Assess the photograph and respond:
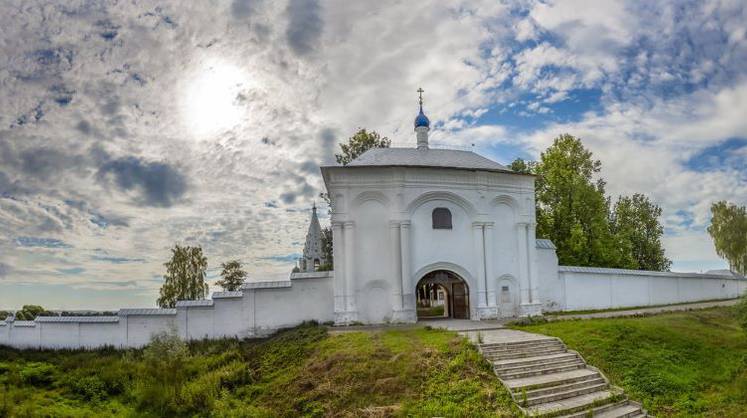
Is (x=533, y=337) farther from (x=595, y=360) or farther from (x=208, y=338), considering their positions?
(x=208, y=338)

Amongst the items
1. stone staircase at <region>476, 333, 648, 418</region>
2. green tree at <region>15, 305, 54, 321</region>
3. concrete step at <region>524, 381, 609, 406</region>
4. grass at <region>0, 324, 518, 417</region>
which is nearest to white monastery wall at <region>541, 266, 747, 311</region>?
stone staircase at <region>476, 333, 648, 418</region>

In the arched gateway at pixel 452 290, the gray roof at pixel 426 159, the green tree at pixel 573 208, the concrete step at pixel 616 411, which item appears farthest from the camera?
the green tree at pixel 573 208

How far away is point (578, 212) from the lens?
91.9 ft

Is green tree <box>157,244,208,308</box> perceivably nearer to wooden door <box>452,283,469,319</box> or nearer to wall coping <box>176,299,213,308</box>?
wall coping <box>176,299,213,308</box>

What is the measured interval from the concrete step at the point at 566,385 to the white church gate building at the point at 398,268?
23.2 feet

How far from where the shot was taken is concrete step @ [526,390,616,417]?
33.9ft

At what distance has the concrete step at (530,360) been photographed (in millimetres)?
12118

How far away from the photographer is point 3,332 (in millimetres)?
19625

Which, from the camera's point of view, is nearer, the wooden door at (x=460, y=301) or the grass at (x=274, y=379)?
the grass at (x=274, y=379)

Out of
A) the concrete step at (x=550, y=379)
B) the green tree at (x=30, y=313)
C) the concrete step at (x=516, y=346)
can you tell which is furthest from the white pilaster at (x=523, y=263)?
the green tree at (x=30, y=313)

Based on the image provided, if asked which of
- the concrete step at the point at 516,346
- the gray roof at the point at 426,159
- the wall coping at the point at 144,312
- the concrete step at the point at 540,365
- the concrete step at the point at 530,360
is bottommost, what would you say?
the concrete step at the point at 540,365

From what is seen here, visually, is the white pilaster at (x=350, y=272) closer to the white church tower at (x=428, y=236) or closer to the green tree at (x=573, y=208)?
the white church tower at (x=428, y=236)

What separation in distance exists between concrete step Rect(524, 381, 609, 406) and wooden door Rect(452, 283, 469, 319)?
807 centimetres

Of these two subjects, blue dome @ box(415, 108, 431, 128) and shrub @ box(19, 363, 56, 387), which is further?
blue dome @ box(415, 108, 431, 128)
